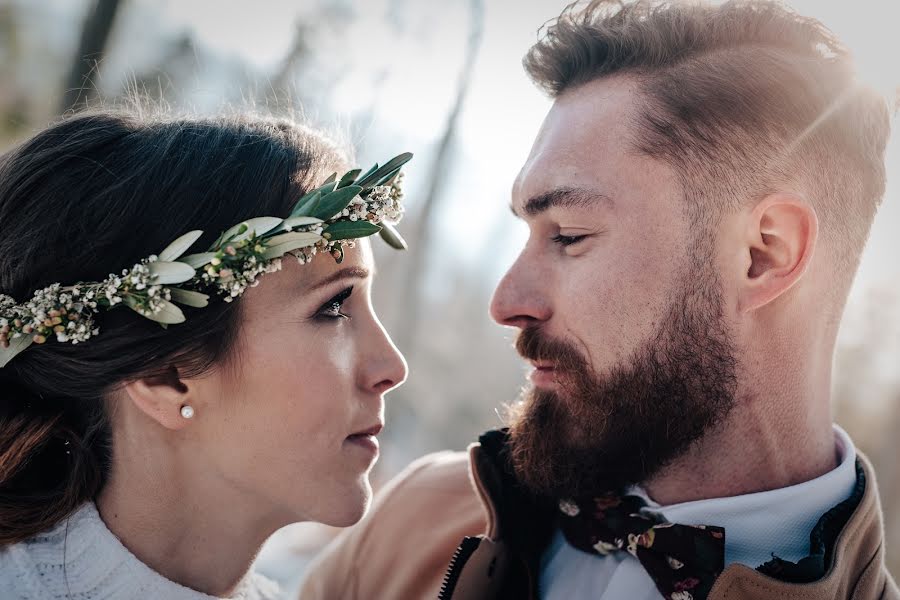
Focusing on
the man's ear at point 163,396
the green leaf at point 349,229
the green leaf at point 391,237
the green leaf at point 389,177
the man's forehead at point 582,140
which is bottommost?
the man's ear at point 163,396

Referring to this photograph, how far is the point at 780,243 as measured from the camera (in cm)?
231

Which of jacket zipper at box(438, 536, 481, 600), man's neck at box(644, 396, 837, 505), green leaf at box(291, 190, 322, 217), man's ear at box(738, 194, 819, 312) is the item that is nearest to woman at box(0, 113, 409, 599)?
green leaf at box(291, 190, 322, 217)

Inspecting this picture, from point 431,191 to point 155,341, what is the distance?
821 centimetres

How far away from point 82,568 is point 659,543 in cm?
169

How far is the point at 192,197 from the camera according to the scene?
6.76 feet

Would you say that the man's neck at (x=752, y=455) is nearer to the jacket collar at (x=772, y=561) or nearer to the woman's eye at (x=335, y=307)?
the jacket collar at (x=772, y=561)

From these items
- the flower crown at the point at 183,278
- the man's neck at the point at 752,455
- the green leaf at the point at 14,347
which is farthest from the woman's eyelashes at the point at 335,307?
the man's neck at the point at 752,455

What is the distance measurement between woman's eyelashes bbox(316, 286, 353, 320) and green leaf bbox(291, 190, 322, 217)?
11.6 inches

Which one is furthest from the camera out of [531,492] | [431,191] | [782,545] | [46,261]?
[431,191]

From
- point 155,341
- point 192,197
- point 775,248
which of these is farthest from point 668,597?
point 192,197

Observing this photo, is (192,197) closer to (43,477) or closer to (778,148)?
(43,477)

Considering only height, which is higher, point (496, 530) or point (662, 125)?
point (662, 125)

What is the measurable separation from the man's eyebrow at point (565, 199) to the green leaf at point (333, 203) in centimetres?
71

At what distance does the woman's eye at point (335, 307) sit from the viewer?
7.27 ft
